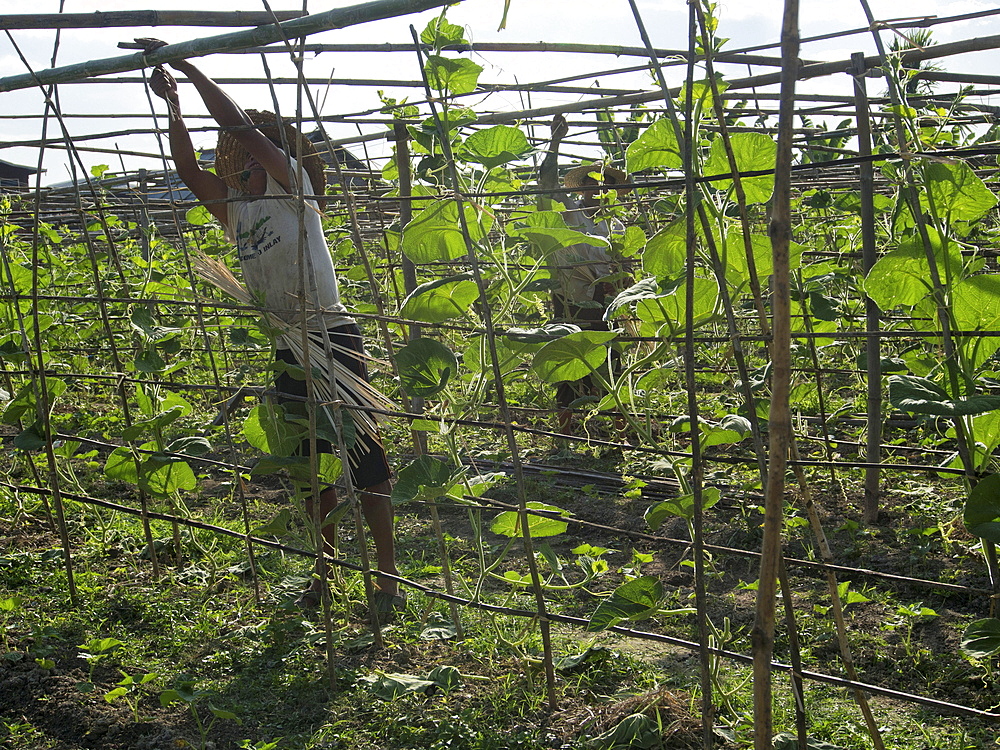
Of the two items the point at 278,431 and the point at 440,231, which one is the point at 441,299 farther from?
the point at 278,431

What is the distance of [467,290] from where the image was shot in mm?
1811

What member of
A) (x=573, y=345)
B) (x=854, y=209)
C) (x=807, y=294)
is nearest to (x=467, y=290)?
(x=573, y=345)

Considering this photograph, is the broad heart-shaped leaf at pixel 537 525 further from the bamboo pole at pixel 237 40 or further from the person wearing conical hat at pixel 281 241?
the bamboo pole at pixel 237 40

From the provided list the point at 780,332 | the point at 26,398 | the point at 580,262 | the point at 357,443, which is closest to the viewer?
the point at 780,332

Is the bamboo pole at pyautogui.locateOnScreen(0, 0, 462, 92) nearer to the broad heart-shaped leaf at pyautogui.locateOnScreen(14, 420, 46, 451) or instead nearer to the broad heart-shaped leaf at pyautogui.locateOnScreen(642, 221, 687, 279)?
the broad heart-shaped leaf at pyautogui.locateOnScreen(642, 221, 687, 279)

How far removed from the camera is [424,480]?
6.22 ft

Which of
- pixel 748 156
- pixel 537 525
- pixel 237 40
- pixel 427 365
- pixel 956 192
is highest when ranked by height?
pixel 237 40

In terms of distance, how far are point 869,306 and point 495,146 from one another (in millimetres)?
1729

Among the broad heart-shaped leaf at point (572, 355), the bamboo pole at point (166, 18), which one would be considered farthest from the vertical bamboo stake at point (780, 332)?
the bamboo pole at point (166, 18)

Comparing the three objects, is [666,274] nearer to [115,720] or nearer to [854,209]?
[115,720]

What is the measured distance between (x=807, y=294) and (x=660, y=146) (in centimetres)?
205

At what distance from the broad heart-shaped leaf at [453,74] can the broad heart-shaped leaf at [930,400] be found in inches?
38.4

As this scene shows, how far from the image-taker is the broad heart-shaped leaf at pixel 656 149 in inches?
59.9

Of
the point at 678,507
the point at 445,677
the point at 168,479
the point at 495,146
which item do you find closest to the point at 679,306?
the point at 678,507
